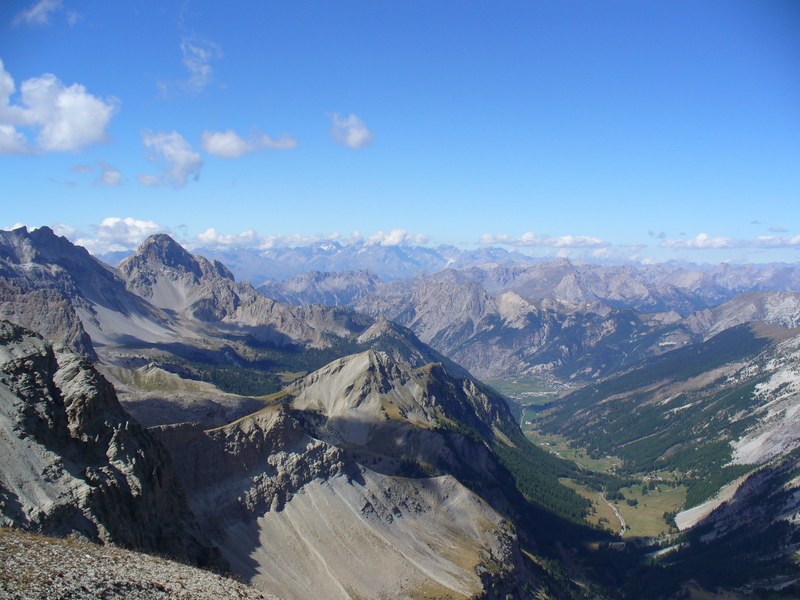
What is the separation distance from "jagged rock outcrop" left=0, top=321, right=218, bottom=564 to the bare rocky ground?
6.16 m

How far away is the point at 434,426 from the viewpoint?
19612cm

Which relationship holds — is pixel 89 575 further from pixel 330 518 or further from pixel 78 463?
pixel 330 518

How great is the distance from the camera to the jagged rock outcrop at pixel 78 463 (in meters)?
52.7

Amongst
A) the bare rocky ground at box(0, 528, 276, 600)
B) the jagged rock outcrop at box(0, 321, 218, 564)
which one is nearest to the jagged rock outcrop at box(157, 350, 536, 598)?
the jagged rock outcrop at box(0, 321, 218, 564)

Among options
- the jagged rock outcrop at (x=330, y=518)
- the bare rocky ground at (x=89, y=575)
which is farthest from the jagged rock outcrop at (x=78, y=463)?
the jagged rock outcrop at (x=330, y=518)

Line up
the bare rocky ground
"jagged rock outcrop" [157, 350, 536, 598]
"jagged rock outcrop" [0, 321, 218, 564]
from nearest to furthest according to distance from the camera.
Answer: the bare rocky ground → "jagged rock outcrop" [0, 321, 218, 564] → "jagged rock outcrop" [157, 350, 536, 598]

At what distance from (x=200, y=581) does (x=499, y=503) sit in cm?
A: 14177

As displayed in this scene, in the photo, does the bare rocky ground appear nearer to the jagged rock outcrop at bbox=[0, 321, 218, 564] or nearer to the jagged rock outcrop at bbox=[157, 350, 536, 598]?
the jagged rock outcrop at bbox=[0, 321, 218, 564]

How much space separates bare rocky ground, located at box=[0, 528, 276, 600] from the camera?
35469 mm

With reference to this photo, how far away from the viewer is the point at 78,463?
6022 cm

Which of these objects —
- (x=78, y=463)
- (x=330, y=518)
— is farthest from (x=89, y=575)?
(x=330, y=518)

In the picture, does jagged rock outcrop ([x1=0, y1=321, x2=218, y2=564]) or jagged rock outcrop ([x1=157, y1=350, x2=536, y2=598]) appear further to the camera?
jagged rock outcrop ([x1=157, y1=350, x2=536, y2=598])

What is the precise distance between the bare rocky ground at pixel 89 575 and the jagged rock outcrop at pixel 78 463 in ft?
20.2

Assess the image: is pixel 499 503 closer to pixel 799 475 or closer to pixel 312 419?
pixel 312 419
